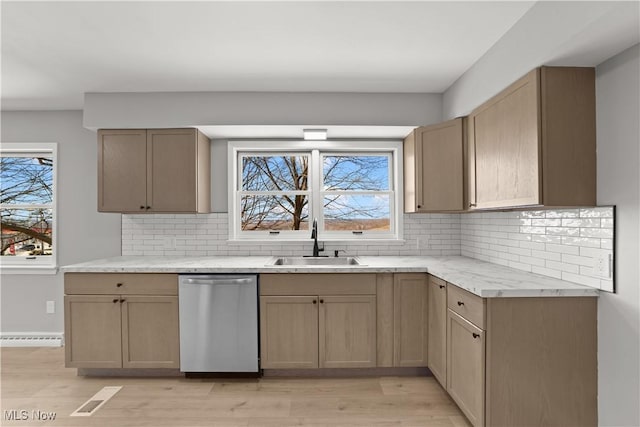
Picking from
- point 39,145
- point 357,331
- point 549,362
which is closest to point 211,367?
point 357,331

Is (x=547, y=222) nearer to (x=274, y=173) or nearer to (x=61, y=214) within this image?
(x=274, y=173)

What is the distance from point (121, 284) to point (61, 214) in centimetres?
156

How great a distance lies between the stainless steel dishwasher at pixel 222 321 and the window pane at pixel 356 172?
1.46 meters

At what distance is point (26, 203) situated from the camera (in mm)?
4016

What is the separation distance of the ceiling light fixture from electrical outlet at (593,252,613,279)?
224 cm

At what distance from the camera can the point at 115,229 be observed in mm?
3830

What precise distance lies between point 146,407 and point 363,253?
2.22 metres

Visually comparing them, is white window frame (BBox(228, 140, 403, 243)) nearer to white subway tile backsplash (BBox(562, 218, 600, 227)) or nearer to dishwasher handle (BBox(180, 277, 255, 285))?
dishwasher handle (BBox(180, 277, 255, 285))

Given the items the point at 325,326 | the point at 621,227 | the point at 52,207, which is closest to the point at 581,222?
the point at 621,227

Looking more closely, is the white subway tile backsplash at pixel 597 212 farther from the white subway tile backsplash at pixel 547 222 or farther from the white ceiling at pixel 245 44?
the white ceiling at pixel 245 44

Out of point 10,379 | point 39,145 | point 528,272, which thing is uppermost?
point 39,145

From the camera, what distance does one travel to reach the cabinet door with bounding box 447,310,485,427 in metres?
2.06

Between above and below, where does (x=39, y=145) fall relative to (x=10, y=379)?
above

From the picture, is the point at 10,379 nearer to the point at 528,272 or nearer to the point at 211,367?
the point at 211,367
